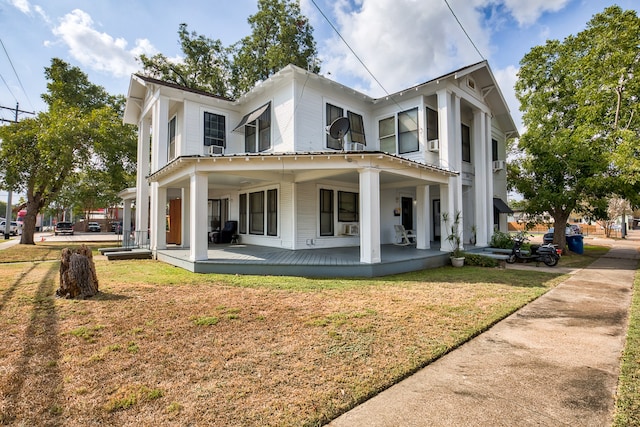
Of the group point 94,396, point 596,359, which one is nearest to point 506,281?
point 596,359

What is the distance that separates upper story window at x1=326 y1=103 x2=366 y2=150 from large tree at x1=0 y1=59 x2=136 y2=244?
40.7 feet

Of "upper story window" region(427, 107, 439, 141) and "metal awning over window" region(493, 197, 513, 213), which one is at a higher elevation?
"upper story window" region(427, 107, 439, 141)

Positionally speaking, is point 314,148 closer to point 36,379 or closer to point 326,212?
point 326,212

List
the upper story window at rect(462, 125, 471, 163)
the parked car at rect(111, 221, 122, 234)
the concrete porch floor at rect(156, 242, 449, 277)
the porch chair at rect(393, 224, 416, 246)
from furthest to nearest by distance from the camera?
the parked car at rect(111, 221, 122, 234) < the upper story window at rect(462, 125, 471, 163) < the porch chair at rect(393, 224, 416, 246) < the concrete porch floor at rect(156, 242, 449, 277)

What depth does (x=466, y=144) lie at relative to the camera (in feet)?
45.6

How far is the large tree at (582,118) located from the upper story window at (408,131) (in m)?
6.25

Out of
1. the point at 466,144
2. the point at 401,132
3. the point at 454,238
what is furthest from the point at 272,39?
the point at 454,238

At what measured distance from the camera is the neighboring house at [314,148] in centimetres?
1066

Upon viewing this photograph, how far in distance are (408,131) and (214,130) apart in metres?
7.48

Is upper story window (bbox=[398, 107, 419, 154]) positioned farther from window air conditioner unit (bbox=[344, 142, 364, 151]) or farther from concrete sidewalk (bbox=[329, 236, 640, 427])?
concrete sidewalk (bbox=[329, 236, 640, 427])

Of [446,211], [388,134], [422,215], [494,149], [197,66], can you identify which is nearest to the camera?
[446,211]

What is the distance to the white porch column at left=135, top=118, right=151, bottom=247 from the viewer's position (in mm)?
13078

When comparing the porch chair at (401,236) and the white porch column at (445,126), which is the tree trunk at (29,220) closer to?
the porch chair at (401,236)

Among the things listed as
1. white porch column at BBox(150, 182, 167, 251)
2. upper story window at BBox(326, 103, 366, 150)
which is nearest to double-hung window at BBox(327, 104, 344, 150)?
upper story window at BBox(326, 103, 366, 150)
